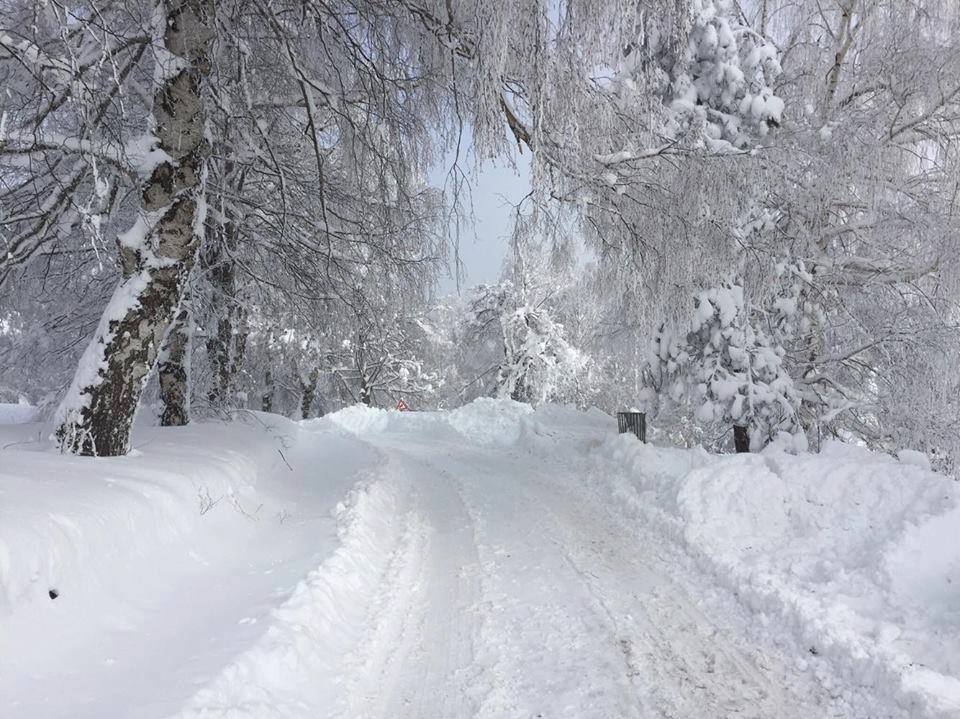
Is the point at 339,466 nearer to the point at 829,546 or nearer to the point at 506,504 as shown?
the point at 506,504

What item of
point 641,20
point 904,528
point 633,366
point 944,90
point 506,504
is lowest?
point 506,504

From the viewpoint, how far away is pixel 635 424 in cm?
1294

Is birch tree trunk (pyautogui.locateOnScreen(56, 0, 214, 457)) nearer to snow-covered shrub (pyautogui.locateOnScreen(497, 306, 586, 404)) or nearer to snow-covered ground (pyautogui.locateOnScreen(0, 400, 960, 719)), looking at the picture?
snow-covered ground (pyautogui.locateOnScreen(0, 400, 960, 719))

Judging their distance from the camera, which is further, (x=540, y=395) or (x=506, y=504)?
(x=540, y=395)

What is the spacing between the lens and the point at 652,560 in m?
5.79

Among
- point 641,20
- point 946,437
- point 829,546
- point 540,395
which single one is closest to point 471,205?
point 641,20

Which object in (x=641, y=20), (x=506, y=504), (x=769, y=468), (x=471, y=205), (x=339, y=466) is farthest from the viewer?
(x=339, y=466)

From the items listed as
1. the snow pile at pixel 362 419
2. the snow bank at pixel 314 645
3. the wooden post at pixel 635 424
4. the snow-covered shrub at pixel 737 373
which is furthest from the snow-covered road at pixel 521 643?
the snow pile at pixel 362 419

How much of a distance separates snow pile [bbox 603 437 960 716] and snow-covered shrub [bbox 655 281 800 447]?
1.59 metres

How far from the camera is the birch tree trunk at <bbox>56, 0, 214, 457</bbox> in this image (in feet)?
17.5

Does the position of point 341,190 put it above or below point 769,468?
above

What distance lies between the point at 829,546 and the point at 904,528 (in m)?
0.63

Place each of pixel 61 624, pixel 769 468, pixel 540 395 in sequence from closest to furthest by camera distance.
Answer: pixel 61 624 → pixel 769 468 → pixel 540 395

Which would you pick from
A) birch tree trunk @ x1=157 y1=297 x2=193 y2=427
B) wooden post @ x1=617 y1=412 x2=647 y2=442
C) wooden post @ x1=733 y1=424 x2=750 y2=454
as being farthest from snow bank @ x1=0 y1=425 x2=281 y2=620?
wooden post @ x1=617 y1=412 x2=647 y2=442
